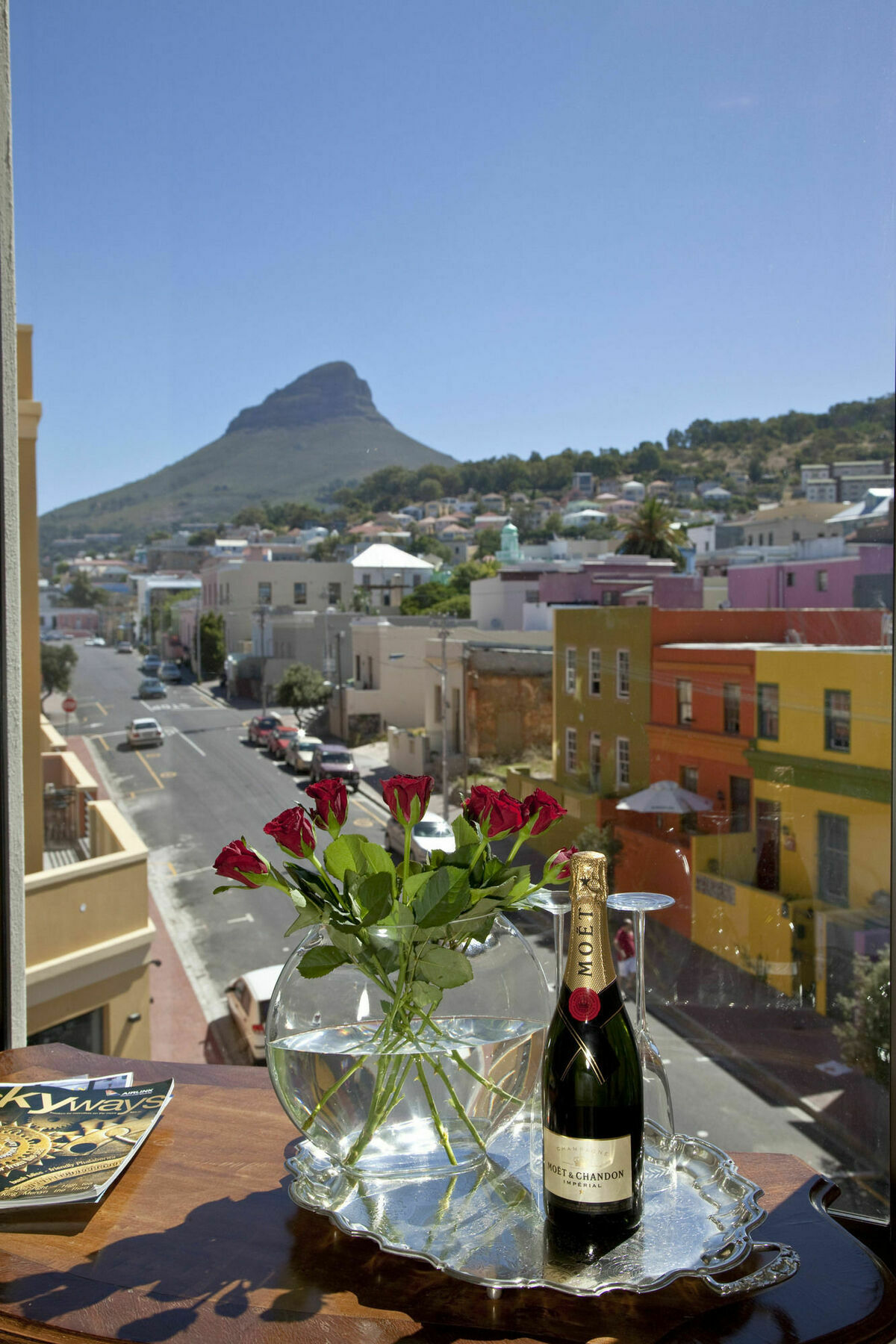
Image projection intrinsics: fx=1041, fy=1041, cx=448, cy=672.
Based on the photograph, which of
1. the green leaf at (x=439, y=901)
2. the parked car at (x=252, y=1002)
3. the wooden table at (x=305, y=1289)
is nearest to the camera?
the wooden table at (x=305, y=1289)

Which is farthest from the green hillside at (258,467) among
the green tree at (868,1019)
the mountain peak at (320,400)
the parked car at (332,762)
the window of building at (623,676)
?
the green tree at (868,1019)

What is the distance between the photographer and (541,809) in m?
0.83

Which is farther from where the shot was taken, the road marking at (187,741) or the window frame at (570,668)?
the road marking at (187,741)

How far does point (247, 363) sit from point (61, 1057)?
4.84 feet

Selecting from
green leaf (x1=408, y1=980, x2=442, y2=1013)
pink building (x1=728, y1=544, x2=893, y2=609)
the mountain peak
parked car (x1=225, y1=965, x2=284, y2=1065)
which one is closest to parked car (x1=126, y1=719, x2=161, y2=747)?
parked car (x1=225, y1=965, x2=284, y2=1065)

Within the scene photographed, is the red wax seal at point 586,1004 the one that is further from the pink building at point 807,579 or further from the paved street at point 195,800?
the paved street at point 195,800

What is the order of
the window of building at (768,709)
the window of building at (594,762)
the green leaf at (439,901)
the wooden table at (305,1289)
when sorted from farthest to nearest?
the window of building at (594,762), the window of building at (768,709), the green leaf at (439,901), the wooden table at (305,1289)

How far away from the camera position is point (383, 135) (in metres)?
2.01

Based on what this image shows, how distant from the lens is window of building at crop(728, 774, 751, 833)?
1.67 meters

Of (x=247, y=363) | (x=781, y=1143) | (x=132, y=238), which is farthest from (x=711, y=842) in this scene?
(x=132, y=238)

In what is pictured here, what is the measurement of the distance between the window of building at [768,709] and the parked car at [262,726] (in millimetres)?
1035

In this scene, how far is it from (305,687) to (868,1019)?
4.04ft

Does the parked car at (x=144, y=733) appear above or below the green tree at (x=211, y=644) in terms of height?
below

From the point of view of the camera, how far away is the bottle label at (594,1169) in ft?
2.33
